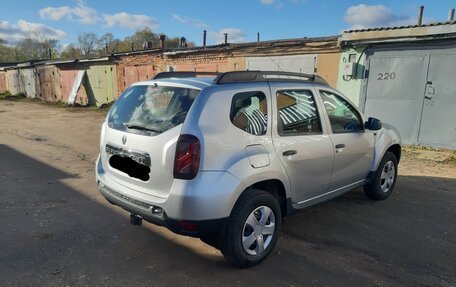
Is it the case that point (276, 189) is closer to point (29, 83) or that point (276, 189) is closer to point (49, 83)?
point (49, 83)

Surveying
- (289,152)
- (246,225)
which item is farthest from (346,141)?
(246,225)

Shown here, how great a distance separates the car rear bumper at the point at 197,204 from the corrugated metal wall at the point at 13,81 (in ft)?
113

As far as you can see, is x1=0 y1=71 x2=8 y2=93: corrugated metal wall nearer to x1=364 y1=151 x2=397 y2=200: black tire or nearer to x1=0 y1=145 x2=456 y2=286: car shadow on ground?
x1=0 y1=145 x2=456 y2=286: car shadow on ground

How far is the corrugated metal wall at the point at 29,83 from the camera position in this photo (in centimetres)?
2781

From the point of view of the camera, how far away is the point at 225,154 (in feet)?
9.27

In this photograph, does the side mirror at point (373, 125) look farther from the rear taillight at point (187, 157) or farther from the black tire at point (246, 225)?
the rear taillight at point (187, 157)

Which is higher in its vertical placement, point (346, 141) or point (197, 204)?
point (346, 141)

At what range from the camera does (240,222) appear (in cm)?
295

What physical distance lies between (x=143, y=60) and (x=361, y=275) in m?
16.5

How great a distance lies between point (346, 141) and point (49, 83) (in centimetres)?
2664

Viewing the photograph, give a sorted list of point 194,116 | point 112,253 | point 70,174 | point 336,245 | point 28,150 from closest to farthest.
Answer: point 194,116, point 112,253, point 336,245, point 70,174, point 28,150

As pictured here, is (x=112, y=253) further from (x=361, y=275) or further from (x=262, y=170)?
(x=361, y=275)

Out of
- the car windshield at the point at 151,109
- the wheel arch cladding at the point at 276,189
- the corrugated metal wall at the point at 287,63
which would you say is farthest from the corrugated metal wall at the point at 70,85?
the wheel arch cladding at the point at 276,189

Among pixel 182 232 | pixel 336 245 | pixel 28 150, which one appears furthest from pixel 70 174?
pixel 336 245
